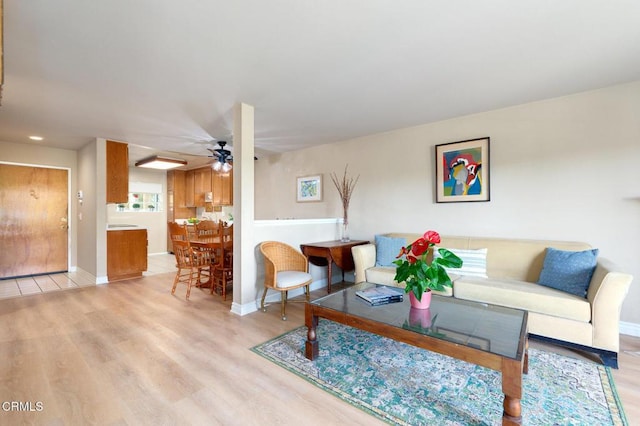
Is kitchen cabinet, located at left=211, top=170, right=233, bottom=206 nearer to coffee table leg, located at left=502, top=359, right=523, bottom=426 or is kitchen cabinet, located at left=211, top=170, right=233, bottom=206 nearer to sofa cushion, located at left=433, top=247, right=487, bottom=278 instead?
sofa cushion, located at left=433, top=247, right=487, bottom=278

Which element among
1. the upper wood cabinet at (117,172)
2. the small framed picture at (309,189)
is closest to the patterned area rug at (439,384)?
the small framed picture at (309,189)

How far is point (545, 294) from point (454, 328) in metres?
1.20

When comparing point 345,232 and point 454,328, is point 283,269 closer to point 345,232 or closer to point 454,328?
point 345,232

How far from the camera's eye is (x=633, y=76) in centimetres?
253

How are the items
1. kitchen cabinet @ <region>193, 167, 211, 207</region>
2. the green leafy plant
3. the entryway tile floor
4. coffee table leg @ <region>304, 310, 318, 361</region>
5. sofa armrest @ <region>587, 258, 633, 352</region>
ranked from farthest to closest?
kitchen cabinet @ <region>193, 167, 211, 207</region> → the entryway tile floor → coffee table leg @ <region>304, 310, 318, 361</region> → sofa armrest @ <region>587, 258, 633, 352</region> → the green leafy plant

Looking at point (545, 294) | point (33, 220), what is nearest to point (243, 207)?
point (545, 294)

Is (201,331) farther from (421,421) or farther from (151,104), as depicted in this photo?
(151,104)

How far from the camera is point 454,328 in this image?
1750 millimetres

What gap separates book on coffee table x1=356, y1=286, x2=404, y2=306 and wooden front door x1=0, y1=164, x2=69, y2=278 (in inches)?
226

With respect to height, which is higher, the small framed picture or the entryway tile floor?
the small framed picture

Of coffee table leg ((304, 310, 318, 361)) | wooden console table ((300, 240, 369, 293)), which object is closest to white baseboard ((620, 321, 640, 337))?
wooden console table ((300, 240, 369, 293))

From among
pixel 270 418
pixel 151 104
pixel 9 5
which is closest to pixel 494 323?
pixel 270 418

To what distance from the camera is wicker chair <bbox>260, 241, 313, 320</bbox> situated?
2.96m

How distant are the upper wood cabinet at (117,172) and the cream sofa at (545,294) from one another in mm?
4254
